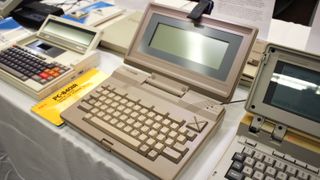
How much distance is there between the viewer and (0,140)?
84cm

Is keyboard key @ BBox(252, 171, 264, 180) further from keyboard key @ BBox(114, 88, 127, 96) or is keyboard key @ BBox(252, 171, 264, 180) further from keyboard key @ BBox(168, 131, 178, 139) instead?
keyboard key @ BBox(114, 88, 127, 96)

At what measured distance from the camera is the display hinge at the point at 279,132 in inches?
19.0

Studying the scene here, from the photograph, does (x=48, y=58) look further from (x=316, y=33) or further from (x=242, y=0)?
(x=316, y=33)

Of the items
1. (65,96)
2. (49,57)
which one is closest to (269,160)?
(65,96)

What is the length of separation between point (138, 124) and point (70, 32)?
0.40m

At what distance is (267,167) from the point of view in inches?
17.8

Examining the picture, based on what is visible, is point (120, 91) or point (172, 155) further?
point (120, 91)

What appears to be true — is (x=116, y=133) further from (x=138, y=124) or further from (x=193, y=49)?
(x=193, y=49)

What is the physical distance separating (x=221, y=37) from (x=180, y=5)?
45 cm

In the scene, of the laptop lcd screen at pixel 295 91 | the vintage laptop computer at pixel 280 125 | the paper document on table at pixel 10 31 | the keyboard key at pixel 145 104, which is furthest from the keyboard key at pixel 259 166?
the paper document on table at pixel 10 31

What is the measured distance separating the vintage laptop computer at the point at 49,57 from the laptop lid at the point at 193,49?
5.5 inches

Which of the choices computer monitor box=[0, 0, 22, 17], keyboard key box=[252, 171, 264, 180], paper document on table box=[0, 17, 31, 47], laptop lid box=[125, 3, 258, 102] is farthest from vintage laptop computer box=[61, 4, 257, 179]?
computer monitor box=[0, 0, 22, 17]

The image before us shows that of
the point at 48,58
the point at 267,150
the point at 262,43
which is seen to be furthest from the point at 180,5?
the point at 267,150

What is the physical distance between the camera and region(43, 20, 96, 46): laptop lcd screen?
0.76m
